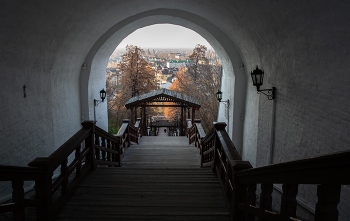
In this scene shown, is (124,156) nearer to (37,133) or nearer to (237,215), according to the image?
(37,133)

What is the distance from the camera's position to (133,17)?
27.9ft

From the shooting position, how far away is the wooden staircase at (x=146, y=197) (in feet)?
9.29

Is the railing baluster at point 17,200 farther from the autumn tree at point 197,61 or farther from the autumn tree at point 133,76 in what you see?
the autumn tree at point 197,61

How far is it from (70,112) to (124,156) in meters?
2.49

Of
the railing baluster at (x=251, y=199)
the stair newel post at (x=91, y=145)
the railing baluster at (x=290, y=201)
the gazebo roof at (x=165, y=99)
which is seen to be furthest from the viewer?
the gazebo roof at (x=165, y=99)

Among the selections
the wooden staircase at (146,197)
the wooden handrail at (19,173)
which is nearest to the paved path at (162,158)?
the wooden staircase at (146,197)

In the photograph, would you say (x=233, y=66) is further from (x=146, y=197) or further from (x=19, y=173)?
(x=19, y=173)

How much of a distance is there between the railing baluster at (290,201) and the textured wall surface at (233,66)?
176 cm

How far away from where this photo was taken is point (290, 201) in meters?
1.55

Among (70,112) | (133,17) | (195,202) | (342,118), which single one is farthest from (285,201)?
(133,17)

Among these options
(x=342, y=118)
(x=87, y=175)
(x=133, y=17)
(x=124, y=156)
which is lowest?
(x=124, y=156)

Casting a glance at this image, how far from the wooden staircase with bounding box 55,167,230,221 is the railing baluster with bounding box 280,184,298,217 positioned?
135 cm

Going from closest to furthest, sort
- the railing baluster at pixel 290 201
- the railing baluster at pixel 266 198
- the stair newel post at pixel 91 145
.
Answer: the railing baluster at pixel 290 201, the railing baluster at pixel 266 198, the stair newel post at pixel 91 145

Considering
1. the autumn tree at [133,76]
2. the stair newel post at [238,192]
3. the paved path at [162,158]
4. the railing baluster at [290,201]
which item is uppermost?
the autumn tree at [133,76]
